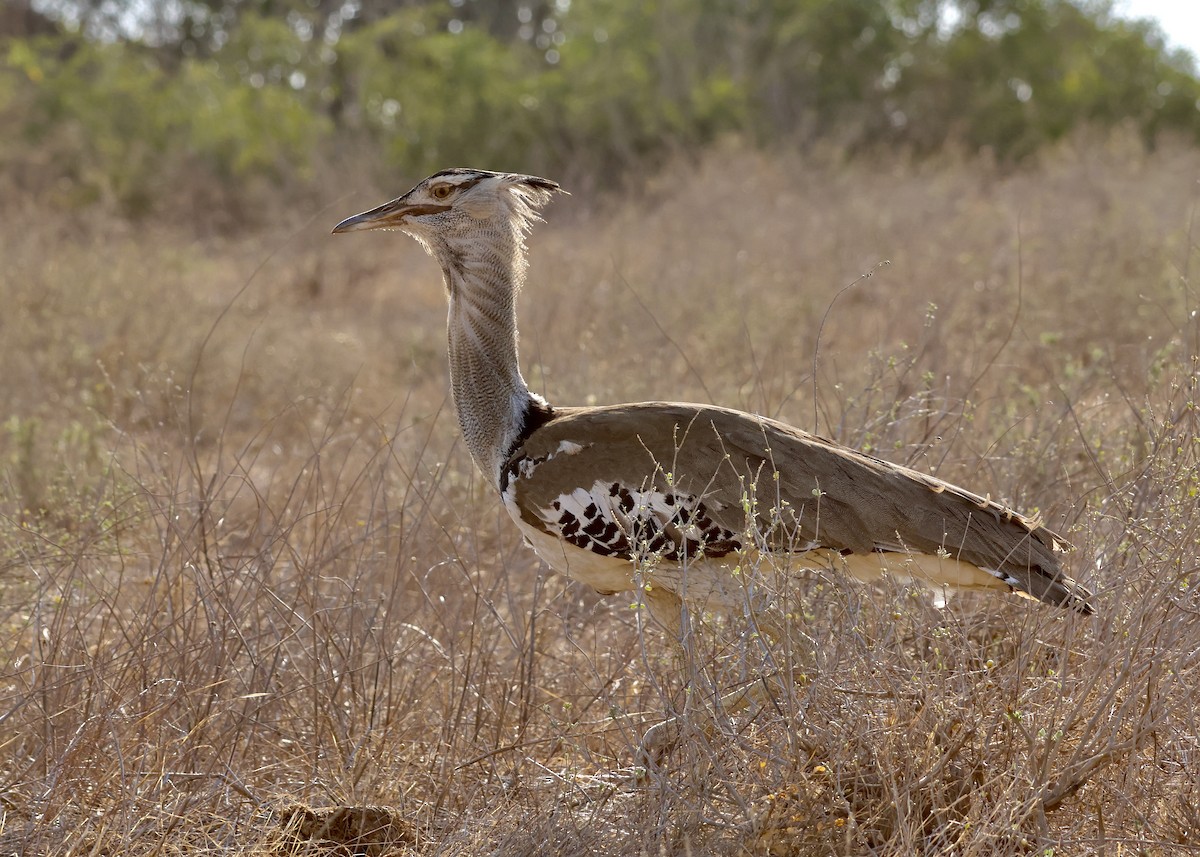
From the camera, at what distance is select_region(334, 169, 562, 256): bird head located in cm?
299

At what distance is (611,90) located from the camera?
41.9 feet

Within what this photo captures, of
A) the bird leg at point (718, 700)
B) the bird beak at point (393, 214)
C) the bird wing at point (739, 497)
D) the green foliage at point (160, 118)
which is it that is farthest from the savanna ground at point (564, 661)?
the green foliage at point (160, 118)

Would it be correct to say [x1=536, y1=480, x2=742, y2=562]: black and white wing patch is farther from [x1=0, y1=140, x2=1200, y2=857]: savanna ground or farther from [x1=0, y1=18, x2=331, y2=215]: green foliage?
[x1=0, y1=18, x2=331, y2=215]: green foliage

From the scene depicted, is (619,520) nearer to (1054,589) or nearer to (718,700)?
(718,700)

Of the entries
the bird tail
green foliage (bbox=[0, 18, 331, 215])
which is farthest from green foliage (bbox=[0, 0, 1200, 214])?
the bird tail

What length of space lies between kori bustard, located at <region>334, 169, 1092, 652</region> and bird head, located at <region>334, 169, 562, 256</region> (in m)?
0.22

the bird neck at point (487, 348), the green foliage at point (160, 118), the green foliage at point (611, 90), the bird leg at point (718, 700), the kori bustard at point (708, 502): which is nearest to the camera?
the bird leg at point (718, 700)

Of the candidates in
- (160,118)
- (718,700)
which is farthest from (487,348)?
(160,118)

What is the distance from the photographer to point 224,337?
6285 millimetres

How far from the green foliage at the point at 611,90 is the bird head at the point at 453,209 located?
29.0ft

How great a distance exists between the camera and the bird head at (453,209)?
299cm

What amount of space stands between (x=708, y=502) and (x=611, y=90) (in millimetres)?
10733

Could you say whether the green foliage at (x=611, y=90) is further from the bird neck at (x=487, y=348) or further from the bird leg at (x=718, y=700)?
the bird leg at (x=718, y=700)

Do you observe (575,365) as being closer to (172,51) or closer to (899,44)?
(899,44)
